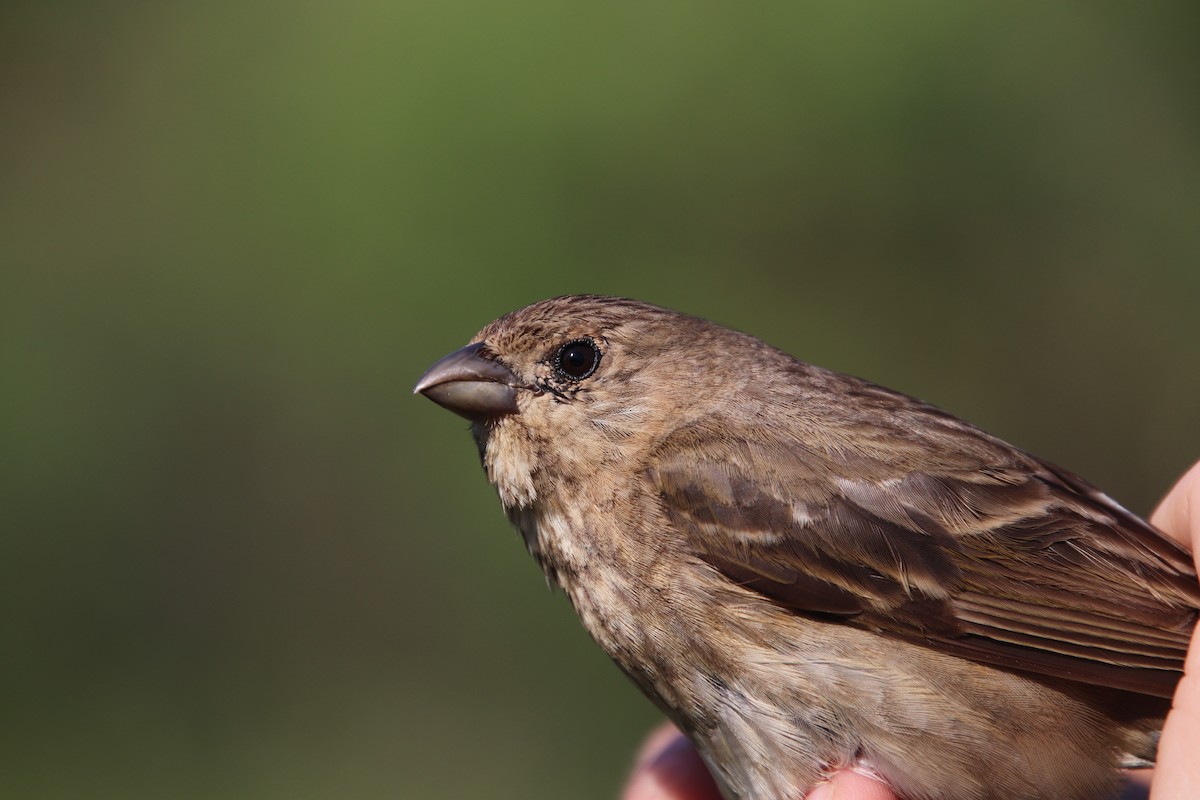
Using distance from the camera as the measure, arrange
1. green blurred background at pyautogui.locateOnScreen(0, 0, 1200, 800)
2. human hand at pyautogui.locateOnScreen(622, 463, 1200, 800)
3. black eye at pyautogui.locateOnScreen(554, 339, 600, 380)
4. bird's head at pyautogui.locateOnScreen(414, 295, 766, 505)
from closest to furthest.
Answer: human hand at pyautogui.locateOnScreen(622, 463, 1200, 800), bird's head at pyautogui.locateOnScreen(414, 295, 766, 505), black eye at pyautogui.locateOnScreen(554, 339, 600, 380), green blurred background at pyautogui.locateOnScreen(0, 0, 1200, 800)

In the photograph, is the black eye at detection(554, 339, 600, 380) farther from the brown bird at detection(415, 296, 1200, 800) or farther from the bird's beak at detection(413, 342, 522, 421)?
the bird's beak at detection(413, 342, 522, 421)

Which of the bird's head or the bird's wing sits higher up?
the bird's head

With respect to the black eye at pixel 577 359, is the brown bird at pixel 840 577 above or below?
below

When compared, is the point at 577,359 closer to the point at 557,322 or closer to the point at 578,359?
the point at 578,359

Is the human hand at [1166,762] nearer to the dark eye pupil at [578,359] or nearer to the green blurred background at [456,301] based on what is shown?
the dark eye pupil at [578,359]

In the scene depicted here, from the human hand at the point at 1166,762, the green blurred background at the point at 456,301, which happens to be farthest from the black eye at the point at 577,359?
the green blurred background at the point at 456,301

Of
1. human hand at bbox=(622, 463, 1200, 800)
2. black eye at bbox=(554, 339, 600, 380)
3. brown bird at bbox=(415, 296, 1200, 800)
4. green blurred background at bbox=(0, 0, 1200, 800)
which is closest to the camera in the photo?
human hand at bbox=(622, 463, 1200, 800)

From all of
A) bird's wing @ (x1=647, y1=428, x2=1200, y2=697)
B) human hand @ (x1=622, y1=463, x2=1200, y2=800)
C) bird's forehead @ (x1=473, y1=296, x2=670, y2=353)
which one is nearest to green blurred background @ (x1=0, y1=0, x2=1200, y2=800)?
human hand @ (x1=622, y1=463, x2=1200, y2=800)

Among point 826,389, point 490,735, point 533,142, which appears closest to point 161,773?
point 490,735
